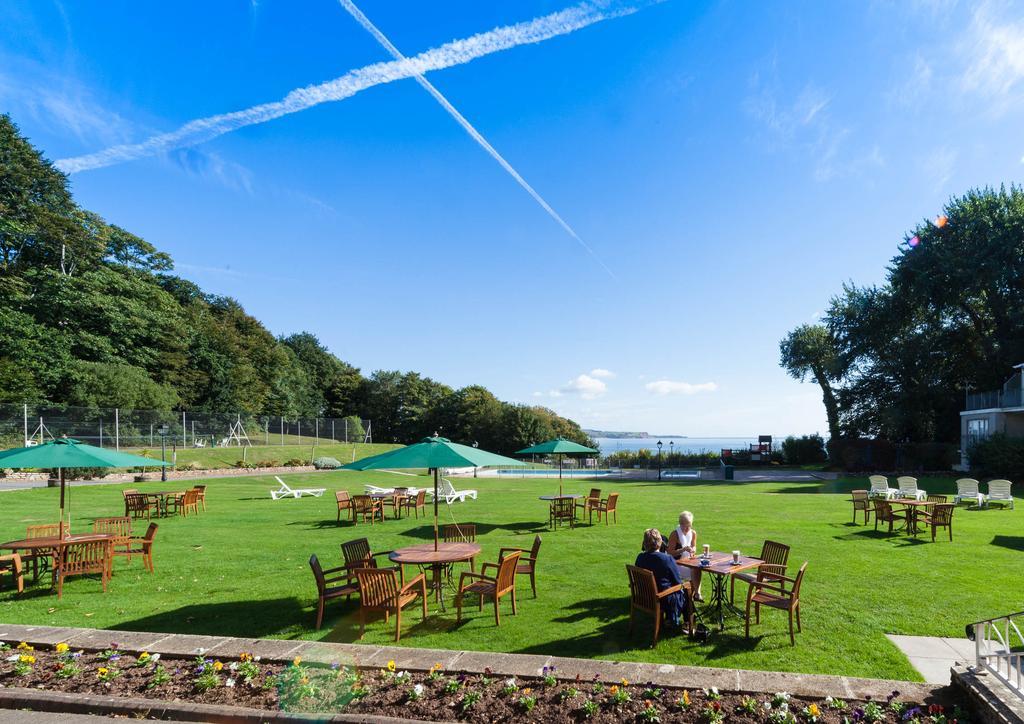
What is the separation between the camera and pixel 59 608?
8.05 m

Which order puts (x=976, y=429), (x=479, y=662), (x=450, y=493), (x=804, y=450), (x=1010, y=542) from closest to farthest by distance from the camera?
(x=479, y=662), (x=1010, y=542), (x=450, y=493), (x=976, y=429), (x=804, y=450)

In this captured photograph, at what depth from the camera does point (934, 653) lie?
6.20 m

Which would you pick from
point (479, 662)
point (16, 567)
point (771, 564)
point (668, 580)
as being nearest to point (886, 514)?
point (771, 564)

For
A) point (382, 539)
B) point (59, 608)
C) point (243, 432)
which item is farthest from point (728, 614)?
point (243, 432)

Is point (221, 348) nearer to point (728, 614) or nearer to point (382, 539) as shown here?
point (382, 539)

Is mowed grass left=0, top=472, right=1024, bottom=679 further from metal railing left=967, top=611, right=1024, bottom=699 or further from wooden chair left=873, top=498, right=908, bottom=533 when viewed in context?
metal railing left=967, top=611, right=1024, bottom=699

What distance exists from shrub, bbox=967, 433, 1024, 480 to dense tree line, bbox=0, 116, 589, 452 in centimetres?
3414

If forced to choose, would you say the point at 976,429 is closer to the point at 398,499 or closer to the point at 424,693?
the point at 398,499

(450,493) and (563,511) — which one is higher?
(563,511)

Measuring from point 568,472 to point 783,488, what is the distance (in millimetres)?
Result: 16402

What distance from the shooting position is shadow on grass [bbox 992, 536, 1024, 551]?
11950 mm

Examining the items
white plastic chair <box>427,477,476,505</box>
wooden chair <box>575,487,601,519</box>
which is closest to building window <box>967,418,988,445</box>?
wooden chair <box>575,487,601,519</box>

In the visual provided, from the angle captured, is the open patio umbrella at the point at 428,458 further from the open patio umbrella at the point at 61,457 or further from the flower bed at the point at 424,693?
the open patio umbrella at the point at 61,457

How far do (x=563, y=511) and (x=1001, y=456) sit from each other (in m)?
25.8
